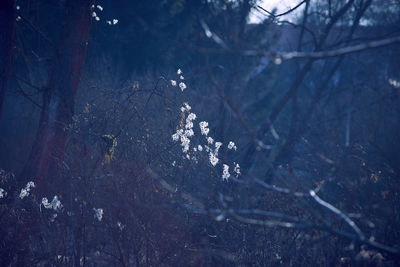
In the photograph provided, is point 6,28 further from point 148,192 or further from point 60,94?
point 148,192

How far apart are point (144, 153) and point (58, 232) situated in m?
1.42

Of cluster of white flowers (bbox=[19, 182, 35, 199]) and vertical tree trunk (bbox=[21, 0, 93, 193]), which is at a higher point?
vertical tree trunk (bbox=[21, 0, 93, 193])

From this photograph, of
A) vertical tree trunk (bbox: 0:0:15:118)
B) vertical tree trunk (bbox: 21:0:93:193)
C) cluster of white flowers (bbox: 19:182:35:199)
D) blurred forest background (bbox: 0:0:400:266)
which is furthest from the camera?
vertical tree trunk (bbox: 21:0:93:193)

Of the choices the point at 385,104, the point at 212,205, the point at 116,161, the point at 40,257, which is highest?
the point at 385,104

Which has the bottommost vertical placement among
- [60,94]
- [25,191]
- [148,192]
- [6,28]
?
[25,191]

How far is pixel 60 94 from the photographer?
5.41 meters

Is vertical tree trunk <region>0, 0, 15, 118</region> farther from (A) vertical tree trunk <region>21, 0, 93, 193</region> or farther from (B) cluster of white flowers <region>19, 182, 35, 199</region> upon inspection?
(B) cluster of white flowers <region>19, 182, 35, 199</region>

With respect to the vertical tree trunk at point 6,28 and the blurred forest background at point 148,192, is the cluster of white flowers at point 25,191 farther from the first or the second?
the vertical tree trunk at point 6,28

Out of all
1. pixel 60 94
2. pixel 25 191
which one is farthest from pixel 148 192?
pixel 60 94

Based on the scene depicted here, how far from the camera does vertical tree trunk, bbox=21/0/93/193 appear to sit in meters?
5.20

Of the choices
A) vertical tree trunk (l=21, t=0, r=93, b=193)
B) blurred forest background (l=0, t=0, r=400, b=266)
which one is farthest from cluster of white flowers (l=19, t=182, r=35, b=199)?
vertical tree trunk (l=21, t=0, r=93, b=193)

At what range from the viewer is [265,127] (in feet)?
25.1

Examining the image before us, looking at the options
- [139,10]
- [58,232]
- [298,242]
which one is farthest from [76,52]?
[139,10]

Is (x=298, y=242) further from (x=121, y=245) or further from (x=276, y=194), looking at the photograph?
(x=121, y=245)
